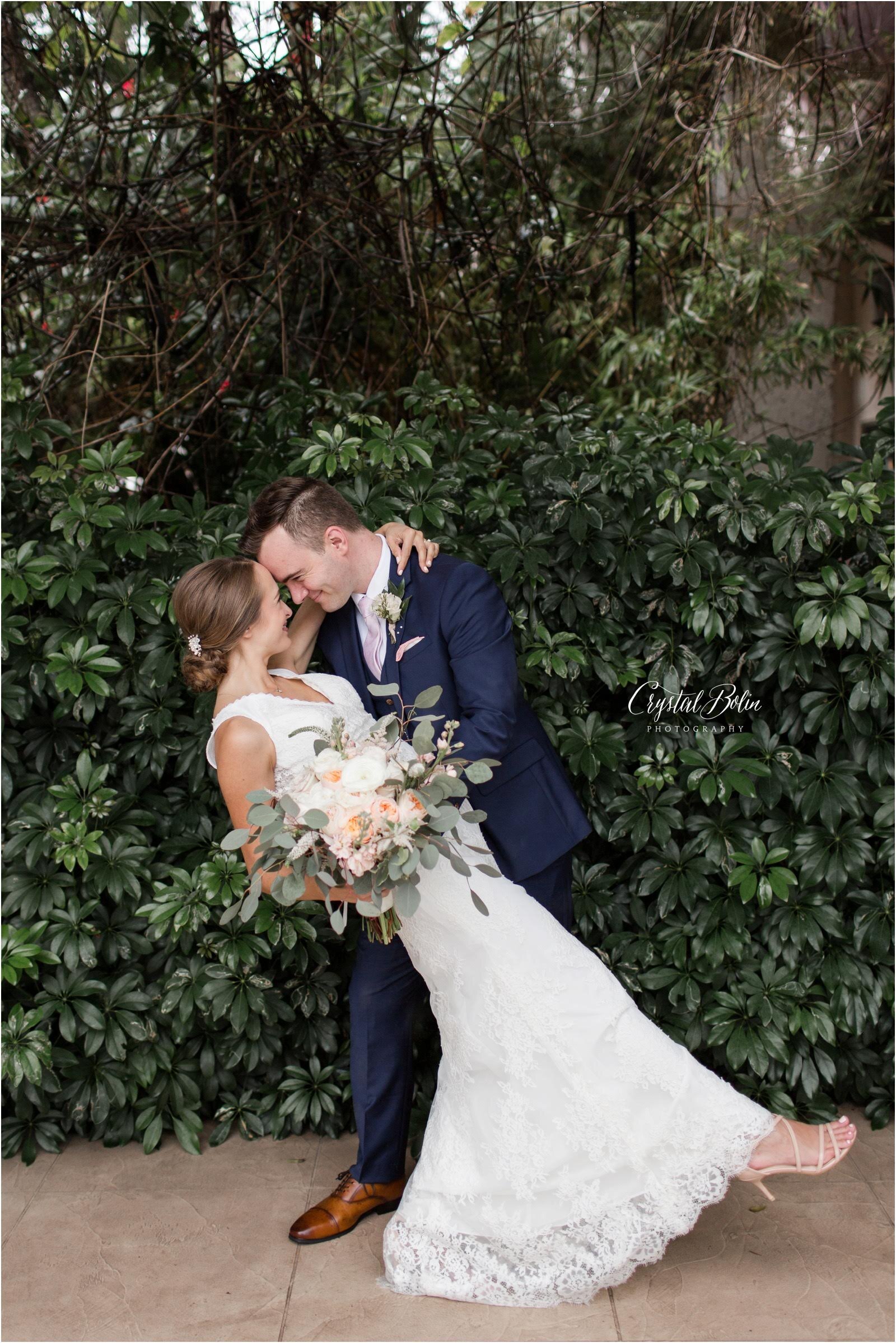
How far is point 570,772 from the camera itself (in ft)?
9.11

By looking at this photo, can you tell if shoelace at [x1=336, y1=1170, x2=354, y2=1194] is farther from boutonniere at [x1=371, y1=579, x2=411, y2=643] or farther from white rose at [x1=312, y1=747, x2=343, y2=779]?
boutonniere at [x1=371, y1=579, x2=411, y2=643]

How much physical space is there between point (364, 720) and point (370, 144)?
2.14 m

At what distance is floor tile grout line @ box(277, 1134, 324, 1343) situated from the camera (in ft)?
6.90

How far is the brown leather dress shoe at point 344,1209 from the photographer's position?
93.7 inches

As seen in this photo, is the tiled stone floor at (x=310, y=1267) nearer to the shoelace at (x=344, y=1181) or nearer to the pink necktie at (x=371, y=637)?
the shoelace at (x=344, y=1181)

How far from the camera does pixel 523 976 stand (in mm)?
2168

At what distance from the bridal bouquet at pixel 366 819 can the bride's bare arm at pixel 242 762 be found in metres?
0.15

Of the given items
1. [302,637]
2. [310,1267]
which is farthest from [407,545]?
[310,1267]

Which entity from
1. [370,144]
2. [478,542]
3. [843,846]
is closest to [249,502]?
[478,542]

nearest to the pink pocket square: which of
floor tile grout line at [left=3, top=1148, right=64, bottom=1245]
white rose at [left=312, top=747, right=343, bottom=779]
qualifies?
white rose at [left=312, top=747, right=343, bottom=779]

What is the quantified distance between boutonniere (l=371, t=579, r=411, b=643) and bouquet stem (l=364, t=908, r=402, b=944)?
1.98ft

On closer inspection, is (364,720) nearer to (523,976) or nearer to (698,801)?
(523,976)

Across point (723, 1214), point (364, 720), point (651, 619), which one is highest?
point (651, 619)

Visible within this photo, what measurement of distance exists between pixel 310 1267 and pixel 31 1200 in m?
0.78
